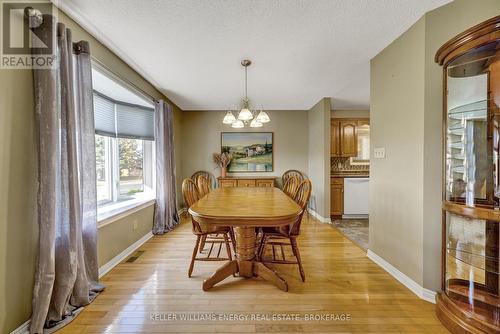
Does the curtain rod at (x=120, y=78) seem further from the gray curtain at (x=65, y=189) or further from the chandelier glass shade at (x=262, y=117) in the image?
the chandelier glass shade at (x=262, y=117)

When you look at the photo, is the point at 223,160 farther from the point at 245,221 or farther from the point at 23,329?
the point at 23,329

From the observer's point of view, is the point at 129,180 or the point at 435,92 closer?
the point at 435,92

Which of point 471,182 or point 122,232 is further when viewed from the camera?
point 122,232

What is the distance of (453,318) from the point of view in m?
1.42

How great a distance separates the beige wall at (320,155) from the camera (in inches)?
160

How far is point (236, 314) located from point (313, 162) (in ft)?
12.0

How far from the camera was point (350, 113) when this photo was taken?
15.4 feet

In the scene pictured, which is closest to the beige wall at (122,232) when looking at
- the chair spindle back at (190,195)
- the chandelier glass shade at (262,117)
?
the chair spindle back at (190,195)

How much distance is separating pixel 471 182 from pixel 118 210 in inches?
132

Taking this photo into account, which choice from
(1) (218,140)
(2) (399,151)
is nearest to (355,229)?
(2) (399,151)

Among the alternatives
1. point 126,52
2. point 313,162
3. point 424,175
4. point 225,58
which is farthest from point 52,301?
point 313,162

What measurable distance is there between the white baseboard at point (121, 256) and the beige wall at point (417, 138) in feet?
9.70

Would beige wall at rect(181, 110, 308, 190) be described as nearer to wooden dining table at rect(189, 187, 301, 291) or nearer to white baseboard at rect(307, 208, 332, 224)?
white baseboard at rect(307, 208, 332, 224)

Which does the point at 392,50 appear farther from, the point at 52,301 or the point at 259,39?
the point at 52,301
